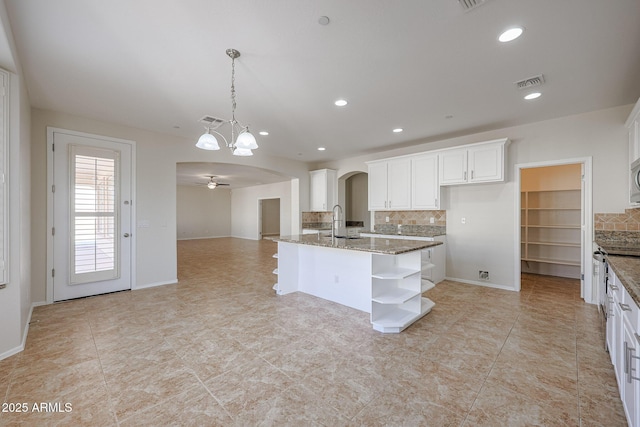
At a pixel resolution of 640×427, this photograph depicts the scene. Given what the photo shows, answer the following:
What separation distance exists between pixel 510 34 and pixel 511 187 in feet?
10.0

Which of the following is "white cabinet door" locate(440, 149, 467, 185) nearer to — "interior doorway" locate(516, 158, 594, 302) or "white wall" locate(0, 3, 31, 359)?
"interior doorway" locate(516, 158, 594, 302)

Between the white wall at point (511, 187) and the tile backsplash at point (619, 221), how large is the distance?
7 cm

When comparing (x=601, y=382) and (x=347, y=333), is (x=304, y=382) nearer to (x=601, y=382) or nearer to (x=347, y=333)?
(x=347, y=333)

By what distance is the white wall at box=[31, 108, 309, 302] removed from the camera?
12.5 feet

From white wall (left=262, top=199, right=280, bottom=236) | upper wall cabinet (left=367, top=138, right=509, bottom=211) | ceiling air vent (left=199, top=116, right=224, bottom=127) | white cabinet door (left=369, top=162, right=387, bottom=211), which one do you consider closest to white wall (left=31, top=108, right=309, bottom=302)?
ceiling air vent (left=199, top=116, right=224, bottom=127)

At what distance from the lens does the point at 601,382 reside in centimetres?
210

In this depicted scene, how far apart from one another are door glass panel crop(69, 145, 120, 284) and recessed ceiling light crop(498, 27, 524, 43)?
5254 millimetres

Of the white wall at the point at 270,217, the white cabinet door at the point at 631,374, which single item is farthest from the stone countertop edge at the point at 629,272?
the white wall at the point at 270,217

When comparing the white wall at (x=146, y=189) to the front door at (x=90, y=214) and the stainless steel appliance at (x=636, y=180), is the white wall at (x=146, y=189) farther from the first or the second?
the stainless steel appliance at (x=636, y=180)

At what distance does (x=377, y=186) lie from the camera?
601cm

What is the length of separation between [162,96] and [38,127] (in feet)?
6.66

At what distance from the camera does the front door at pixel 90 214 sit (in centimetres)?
398

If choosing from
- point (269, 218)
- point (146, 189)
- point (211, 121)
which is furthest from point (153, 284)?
point (269, 218)

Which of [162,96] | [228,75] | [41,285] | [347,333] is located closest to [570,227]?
[347,333]
